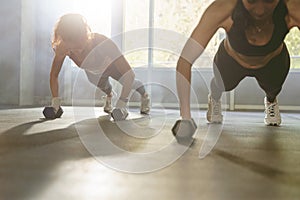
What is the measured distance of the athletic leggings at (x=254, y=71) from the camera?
1409 millimetres

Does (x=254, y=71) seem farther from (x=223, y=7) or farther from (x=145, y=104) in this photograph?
(x=145, y=104)

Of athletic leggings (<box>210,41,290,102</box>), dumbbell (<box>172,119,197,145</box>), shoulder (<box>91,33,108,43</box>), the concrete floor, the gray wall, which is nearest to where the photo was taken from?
the concrete floor

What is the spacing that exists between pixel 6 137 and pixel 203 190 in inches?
27.9

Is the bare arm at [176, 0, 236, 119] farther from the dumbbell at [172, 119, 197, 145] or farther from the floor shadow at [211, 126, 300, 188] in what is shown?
the floor shadow at [211, 126, 300, 188]

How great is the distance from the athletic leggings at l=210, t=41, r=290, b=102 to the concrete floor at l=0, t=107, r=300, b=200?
335 millimetres

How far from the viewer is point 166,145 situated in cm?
98

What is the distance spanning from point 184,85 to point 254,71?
1.44 feet

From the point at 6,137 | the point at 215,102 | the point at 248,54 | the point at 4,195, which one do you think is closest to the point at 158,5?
the point at 215,102

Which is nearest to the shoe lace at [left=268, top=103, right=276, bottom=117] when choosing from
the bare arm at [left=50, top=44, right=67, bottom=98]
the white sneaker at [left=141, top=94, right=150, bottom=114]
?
the white sneaker at [left=141, top=94, right=150, bottom=114]

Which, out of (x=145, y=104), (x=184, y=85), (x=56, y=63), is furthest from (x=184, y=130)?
(x=145, y=104)

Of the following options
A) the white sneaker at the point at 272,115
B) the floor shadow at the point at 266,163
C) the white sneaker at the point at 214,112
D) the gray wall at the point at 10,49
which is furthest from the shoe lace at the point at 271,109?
the gray wall at the point at 10,49

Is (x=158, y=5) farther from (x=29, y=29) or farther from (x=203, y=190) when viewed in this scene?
(x=203, y=190)

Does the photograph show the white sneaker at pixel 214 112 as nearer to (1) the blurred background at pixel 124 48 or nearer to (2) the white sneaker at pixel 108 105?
(2) the white sneaker at pixel 108 105

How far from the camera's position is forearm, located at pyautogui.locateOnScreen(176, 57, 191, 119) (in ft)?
3.61
